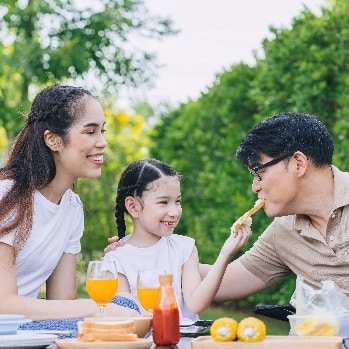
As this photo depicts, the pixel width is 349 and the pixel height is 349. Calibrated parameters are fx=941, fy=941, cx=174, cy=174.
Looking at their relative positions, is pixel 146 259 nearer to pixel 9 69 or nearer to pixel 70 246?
pixel 70 246

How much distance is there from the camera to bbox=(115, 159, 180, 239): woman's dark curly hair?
16.2 feet

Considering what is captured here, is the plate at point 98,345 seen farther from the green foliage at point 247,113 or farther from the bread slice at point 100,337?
the green foliage at point 247,113

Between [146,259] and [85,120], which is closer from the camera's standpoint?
[85,120]

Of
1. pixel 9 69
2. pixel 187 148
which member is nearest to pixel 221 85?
pixel 187 148

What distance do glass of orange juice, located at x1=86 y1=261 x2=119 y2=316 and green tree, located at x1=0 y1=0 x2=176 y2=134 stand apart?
8.77 metres

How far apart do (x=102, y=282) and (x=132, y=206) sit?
4.97ft

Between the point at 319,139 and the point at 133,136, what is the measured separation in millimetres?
12337

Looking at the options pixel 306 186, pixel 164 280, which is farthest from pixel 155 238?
pixel 164 280

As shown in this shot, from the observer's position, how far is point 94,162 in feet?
14.3

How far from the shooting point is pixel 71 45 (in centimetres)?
1257

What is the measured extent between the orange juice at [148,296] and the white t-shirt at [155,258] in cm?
113

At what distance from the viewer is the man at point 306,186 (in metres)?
4.21

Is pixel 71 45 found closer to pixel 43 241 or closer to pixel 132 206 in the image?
pixel 132 206

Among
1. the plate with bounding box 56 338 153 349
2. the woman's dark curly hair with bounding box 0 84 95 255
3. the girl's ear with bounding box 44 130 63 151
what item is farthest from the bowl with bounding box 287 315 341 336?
the girl's ear with bounding box 44 130 63 151
